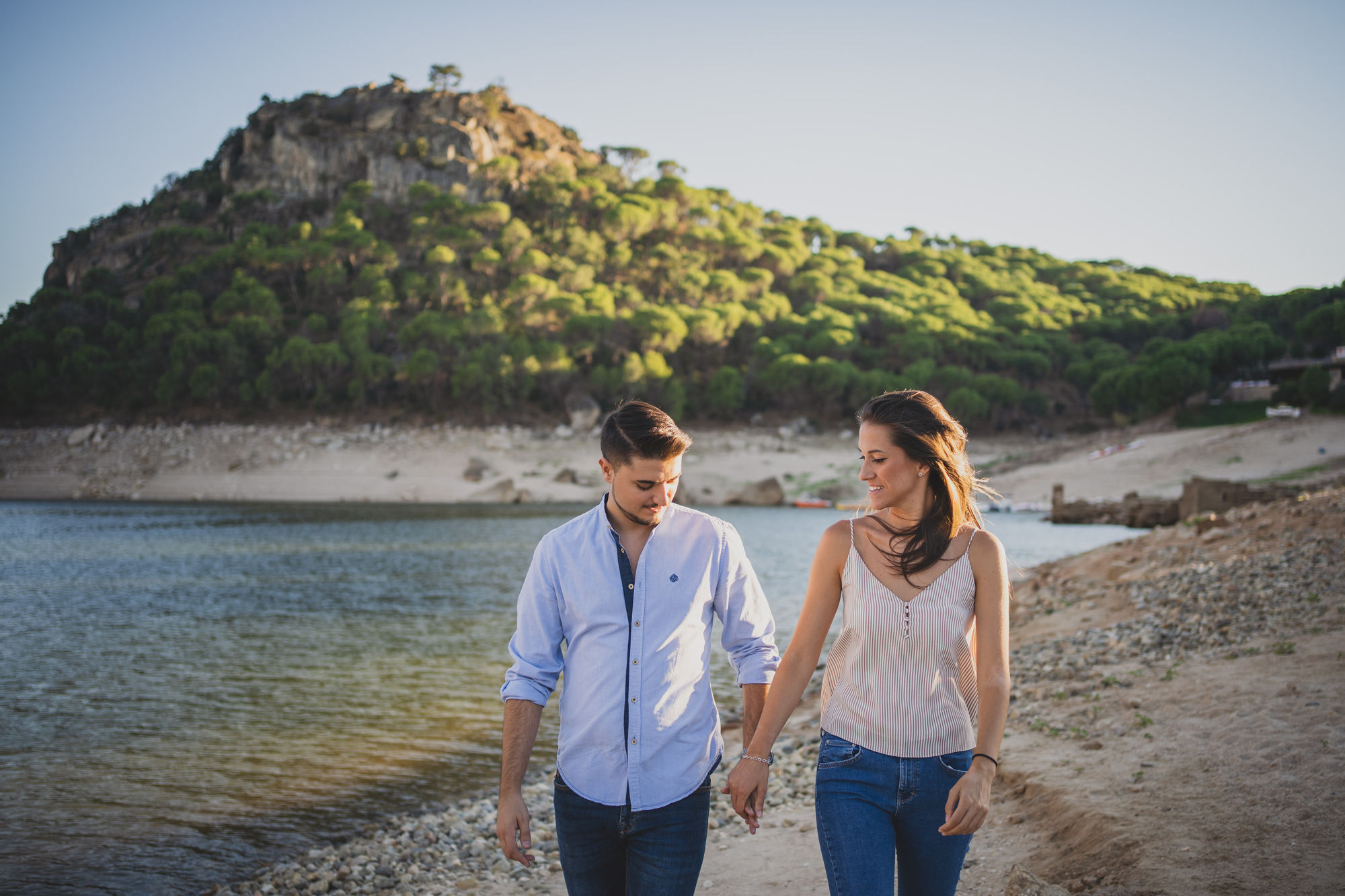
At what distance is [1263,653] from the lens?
18.8 feet

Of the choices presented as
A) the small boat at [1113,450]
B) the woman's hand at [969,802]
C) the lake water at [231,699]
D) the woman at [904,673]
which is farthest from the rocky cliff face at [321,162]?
the woman's hand at [969,802]

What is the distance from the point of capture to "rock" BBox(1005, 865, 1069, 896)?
9.38ft

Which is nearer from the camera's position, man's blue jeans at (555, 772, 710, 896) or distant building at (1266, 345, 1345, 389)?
man's blue jeans at (555, 772, 710, 896)

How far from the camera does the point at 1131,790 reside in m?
3.94

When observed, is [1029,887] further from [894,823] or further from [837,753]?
[837,753]

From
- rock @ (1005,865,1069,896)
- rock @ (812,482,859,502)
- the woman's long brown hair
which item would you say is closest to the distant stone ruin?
rock @ (812,482,859,502)

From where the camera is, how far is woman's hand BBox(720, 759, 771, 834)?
2.06 meters

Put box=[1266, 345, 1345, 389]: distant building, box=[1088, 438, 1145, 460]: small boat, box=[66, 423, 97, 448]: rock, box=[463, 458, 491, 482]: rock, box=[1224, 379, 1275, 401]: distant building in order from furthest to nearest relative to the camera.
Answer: box=[66, 423, 97, 448]: rock < box=[1224, 379, 1275, 401]: distant building < box=[1266, 345, 1345, 389]: distant building < box=[463, 458, 491, 482]: rock < box=[1088, 438, 1145, 460]: small boat

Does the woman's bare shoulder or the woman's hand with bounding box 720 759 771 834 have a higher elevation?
the woman's bare shoulder

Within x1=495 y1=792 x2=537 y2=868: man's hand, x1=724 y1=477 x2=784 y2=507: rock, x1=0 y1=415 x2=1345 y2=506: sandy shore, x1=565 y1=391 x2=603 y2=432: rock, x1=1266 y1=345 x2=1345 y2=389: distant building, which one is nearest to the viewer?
x1=495 y1=792 x2=537 y2=868: man's hand

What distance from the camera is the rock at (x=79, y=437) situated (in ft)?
161

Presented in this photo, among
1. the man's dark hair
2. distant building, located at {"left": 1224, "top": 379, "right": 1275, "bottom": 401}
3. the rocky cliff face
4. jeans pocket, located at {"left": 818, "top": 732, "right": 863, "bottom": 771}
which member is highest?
the rocky cliff face

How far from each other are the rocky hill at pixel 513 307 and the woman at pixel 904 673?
4740cm

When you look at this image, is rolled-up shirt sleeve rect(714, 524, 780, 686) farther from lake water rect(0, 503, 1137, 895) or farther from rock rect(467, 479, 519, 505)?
rock rect(467, 479, 519, 505)
